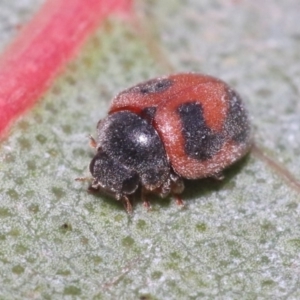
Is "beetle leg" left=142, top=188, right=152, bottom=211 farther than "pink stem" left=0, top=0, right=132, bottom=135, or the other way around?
"pink stem" left=0, top=0, right=132, bottom=135

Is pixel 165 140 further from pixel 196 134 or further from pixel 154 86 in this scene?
pixel 154 86

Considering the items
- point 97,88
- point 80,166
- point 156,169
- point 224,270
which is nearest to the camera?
point 224,270

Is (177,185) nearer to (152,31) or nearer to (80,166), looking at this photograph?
(80,166)

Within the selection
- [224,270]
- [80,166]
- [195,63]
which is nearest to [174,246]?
[224,270]

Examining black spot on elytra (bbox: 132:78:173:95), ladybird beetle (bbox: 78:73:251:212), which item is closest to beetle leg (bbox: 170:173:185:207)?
ladybird beetle (bbox: 78:73:251:212)

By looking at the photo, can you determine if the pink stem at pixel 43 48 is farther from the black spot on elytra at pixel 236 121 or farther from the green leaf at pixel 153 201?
the black spot on elytra at pixel 236 121

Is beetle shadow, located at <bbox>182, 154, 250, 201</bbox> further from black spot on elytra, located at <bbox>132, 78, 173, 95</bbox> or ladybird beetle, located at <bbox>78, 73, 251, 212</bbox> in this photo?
black spot on elytra, located at <bbox>132, 78, 173, 95</bbox>

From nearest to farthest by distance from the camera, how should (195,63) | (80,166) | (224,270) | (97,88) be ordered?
1. (224,270)
2. (80,166)
3. (97,88)
4. (195,63)
